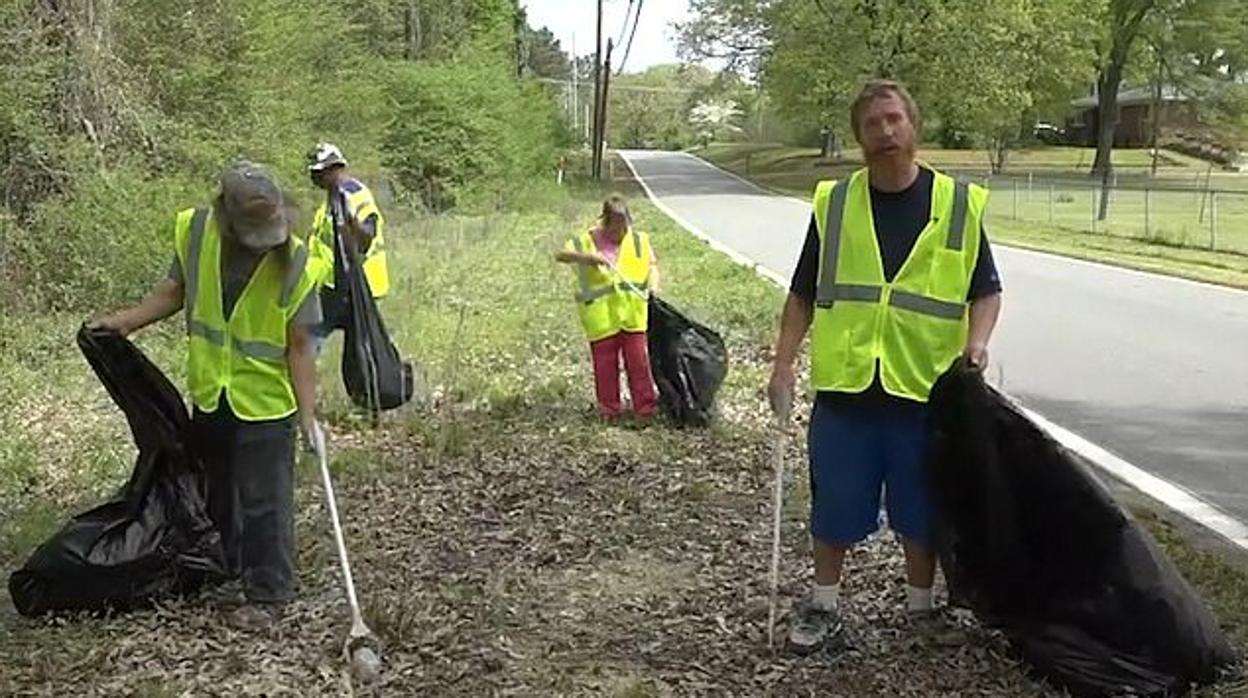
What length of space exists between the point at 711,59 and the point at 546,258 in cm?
3619

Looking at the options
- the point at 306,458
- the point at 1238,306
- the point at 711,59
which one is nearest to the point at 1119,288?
the point at 1238,306

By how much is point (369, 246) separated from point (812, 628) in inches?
180

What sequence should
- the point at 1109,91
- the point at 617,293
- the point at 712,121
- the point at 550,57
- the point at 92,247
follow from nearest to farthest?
the point at 617,293, the point at 92,247, the point at 1109,91, the point at 712,121, the point at 550,57

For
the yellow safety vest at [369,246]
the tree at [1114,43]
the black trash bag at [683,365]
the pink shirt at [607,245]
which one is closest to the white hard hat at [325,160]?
the yellow safety vest at [369,246]

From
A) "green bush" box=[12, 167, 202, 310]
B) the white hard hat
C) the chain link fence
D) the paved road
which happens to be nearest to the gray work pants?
the white hard hat

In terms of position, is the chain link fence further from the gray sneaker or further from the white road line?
the gray sneaker

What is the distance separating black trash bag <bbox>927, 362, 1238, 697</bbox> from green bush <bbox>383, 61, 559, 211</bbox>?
2508 cm

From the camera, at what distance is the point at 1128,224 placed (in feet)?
96.0

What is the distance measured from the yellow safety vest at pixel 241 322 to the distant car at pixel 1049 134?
222 feet

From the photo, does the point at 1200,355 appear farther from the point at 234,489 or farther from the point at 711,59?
the point at 711,59

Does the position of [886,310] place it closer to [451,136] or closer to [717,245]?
[717,245]

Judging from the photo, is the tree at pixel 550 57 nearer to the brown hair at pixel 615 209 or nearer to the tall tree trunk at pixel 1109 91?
the tall tree trunk at pixel 1109 91

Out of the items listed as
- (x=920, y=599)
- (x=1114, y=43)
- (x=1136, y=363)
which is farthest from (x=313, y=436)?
(x=1114, y=43)

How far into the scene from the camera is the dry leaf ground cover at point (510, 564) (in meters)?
4.36
